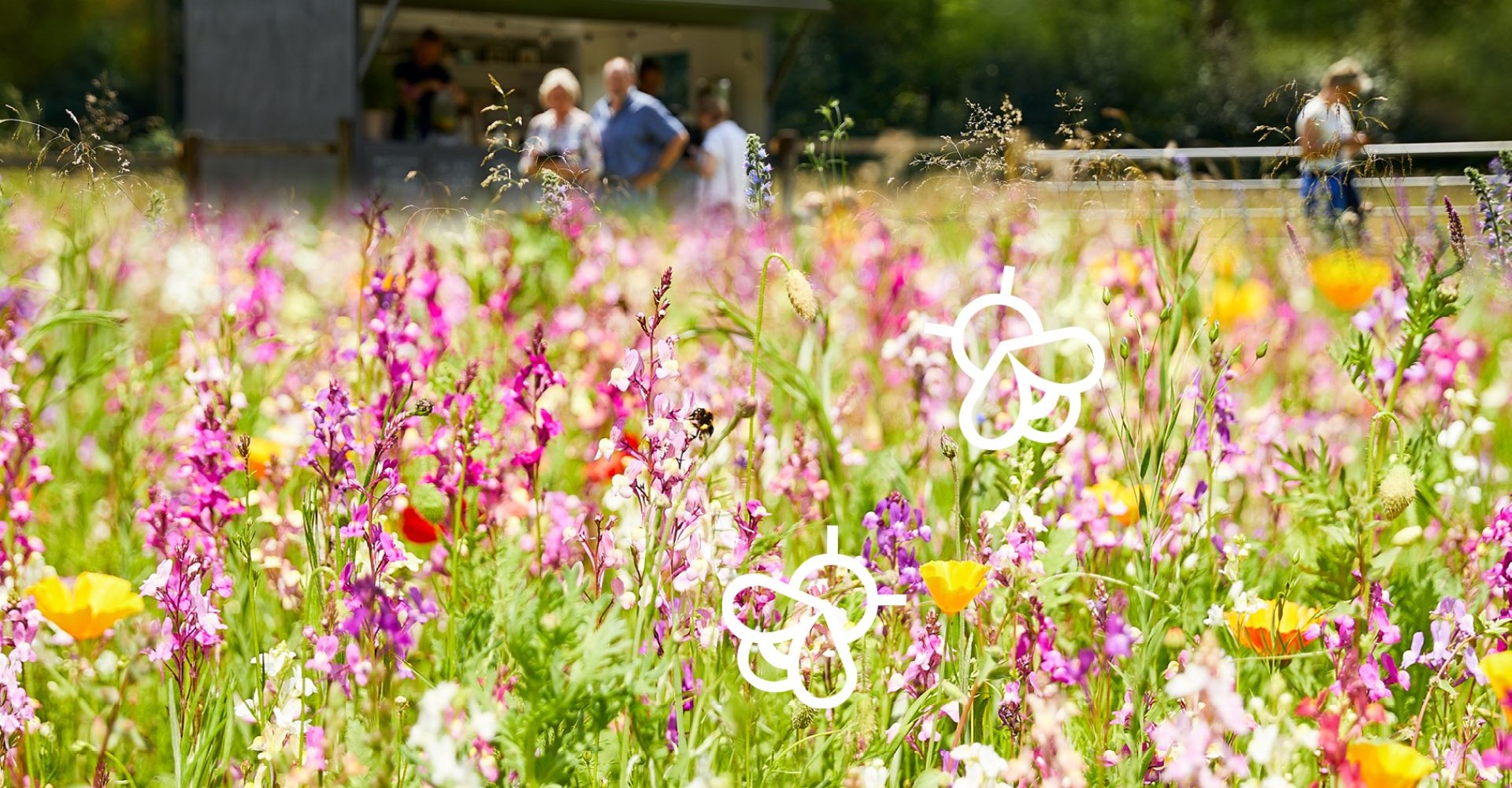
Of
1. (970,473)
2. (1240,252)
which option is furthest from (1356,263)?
(1240,252)

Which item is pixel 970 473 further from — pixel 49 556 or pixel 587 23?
pixel 587 23

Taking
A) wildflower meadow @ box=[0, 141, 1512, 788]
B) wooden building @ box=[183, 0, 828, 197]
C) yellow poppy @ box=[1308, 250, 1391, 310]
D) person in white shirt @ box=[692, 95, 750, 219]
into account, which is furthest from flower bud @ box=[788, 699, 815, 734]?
wooden building @ box=[183, 0, 828, 197]

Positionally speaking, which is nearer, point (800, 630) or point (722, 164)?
point (800, 630)

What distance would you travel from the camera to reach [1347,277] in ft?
8.80

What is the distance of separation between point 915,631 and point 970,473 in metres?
0.30

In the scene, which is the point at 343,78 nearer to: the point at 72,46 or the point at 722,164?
the point at 722,164

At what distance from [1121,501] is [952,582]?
75 centimetres

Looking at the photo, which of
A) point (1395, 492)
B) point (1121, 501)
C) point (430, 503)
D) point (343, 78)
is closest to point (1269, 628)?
point (1395, 492)

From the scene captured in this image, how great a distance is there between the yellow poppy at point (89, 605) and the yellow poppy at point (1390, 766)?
3.62ft

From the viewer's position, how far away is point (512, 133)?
6.03 ft

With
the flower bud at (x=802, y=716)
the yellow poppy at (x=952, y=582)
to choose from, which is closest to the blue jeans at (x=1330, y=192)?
the yellow poppy at (x=952, y=582)

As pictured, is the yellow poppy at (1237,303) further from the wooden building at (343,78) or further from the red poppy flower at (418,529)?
the wooden building at (343,78)

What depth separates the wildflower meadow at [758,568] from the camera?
136 cm

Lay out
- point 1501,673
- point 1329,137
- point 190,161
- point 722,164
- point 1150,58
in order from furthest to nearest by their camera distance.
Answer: point 1150,58
point 190,161
point 722,164
point 1329,137
point 1501,673
